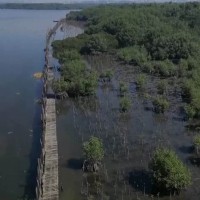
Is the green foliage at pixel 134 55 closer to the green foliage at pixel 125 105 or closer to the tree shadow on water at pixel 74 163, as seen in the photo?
the green foliage at pixel 125 105

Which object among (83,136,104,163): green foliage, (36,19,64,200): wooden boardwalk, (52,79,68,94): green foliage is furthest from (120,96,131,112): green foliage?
(83,136,104,163): green foliage

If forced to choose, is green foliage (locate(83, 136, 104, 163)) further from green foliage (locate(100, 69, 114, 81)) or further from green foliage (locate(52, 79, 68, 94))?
green foliage (locate(100, 69, 114, 81))

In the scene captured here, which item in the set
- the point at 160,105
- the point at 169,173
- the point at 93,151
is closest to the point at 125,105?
the point at 160,105

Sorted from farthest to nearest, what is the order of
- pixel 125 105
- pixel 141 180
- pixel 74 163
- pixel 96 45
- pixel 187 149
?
pixel 96 45, pixel 125 105, pixel 187 149, pixel 74 163, pixel 141 180

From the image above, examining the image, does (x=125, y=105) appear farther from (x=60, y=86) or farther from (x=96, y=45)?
(x=96, y=45)

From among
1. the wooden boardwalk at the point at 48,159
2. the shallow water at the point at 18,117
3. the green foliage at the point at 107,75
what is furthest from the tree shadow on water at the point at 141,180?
the green foliage at the point at 107,75
